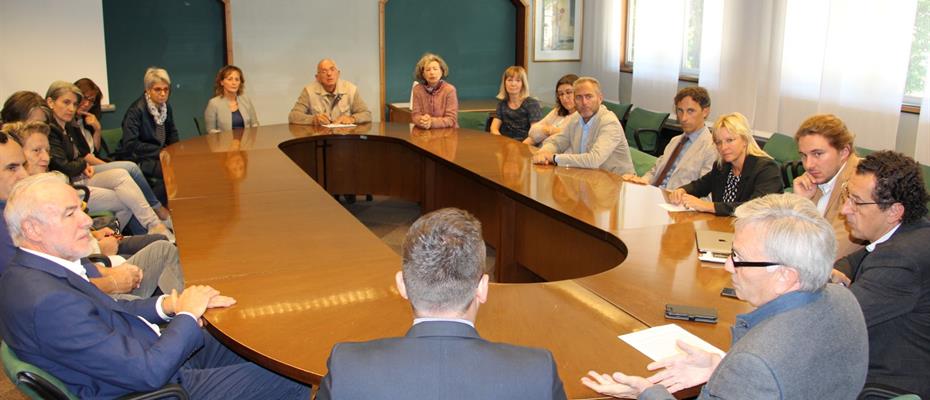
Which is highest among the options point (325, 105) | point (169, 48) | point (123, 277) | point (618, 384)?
point (169, 48)

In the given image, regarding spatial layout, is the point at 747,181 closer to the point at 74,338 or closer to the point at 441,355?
the point at 441,355

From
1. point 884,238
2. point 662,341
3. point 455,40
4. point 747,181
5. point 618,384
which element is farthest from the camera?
point 455,40

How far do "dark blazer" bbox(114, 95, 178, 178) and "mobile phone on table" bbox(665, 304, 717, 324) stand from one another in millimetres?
4599

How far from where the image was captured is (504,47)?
30.6ft

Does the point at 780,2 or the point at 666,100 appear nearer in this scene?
the point at 780,2

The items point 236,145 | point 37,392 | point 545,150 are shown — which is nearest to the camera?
point 37,392

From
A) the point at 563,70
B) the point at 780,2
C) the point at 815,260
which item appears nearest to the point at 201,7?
the point at 563,70

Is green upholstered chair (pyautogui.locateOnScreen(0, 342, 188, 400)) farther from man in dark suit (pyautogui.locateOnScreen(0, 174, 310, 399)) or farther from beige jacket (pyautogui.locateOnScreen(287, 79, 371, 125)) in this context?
beige jacket (pyautogui.locateOnScreen(287, 79, 371, 125))

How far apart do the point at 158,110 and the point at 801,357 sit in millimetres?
5448

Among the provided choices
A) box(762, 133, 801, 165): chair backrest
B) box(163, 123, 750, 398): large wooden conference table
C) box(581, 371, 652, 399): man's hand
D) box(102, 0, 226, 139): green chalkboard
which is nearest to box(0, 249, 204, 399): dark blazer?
box(163, 123, 750, 398): large wooden conference table

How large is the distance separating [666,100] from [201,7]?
476 centimetres

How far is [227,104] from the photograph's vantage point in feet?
21.1

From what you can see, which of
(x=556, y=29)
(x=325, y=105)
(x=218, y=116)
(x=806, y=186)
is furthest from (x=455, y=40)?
(x=806, y=186)

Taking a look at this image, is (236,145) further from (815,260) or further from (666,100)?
(815,260)
